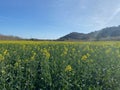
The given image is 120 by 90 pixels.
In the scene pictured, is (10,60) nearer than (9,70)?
No

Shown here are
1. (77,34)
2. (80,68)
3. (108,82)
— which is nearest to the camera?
(108,82)

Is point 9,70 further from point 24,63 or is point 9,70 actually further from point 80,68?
point 80,68

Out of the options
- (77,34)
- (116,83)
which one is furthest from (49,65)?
(77,34)

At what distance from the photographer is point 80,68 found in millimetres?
7070

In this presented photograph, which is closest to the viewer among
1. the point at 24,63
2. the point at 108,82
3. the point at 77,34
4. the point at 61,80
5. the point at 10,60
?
the point at 61,80

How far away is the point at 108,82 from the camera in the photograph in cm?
632

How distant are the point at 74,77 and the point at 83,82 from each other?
239mm

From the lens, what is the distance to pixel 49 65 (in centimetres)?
754

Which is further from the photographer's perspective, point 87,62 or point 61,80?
point 87,62

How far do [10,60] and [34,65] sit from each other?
1.78m

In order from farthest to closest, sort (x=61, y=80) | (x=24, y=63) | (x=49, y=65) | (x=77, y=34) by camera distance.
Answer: (x=77, y=34) → (x=24, y=63) → (x=49, y=65) → (x=61, y=80)

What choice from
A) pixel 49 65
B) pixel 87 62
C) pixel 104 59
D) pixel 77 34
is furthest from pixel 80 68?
pixel 77 34

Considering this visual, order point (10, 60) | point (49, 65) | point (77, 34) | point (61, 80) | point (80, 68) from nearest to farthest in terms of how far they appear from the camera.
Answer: point (61, 80) → point (80, 68) → point (49, 65) → point (10, 60) → point (77, 34)

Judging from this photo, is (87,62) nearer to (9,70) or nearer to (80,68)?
(80,68)
